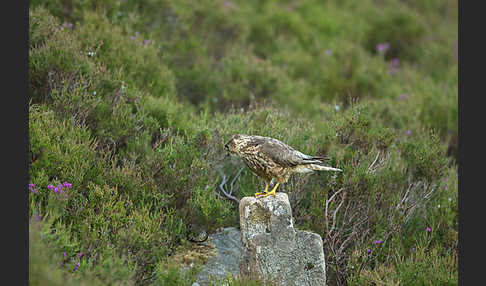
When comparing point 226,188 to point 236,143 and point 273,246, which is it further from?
point 273,246

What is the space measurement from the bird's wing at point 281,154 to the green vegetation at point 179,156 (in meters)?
0.99

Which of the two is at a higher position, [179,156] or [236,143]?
[236,143]

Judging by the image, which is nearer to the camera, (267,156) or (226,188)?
(267,156)

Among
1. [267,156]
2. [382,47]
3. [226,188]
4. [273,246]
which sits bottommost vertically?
[226,188]

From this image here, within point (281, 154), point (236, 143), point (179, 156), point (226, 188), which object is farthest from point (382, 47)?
point (236, 143)

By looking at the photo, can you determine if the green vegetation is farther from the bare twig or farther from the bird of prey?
the bird of prey

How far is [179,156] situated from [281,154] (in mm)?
1454

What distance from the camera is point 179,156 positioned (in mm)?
5160

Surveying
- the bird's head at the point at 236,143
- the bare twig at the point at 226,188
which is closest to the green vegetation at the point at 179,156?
the bare twig at the point at 226,188

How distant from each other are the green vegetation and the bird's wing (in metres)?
0.99

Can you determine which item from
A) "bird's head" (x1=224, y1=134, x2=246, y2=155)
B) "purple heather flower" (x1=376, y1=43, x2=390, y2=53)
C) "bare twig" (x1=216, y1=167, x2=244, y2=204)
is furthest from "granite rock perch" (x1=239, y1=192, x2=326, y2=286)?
"purple heather flower" (x1=376, y1=43, x2=390, y2=53)

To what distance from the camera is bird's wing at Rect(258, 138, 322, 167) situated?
4113 mm

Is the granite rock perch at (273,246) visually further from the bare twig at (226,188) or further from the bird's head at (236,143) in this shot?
the bare twig at (226,188)

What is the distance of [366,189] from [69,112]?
11.6 ft
